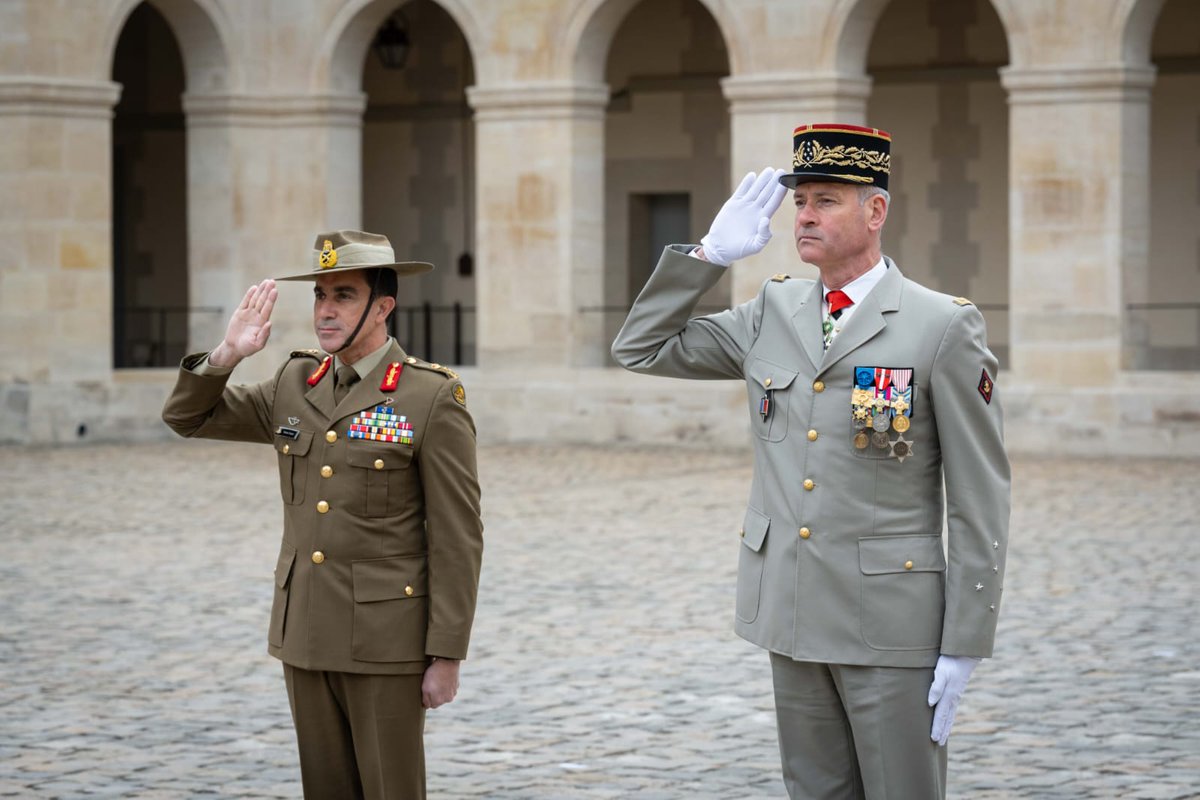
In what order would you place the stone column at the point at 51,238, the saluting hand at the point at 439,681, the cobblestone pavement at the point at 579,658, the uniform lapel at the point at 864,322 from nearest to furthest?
the uniform lapel at the point at 864,322 → the saluting hand at the point at 439,681 → the cobblestone pavement at the point at 579,658 → the stone column at the point at 51,238

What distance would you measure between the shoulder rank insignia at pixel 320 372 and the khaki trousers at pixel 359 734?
1.96 ft

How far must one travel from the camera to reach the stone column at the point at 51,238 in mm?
16453

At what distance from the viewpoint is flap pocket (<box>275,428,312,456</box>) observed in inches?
161

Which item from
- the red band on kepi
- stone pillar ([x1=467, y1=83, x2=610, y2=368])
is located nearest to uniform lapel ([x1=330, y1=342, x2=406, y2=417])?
the red band on kepi

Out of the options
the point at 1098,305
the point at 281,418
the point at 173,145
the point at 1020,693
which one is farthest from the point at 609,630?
the point at 173,145

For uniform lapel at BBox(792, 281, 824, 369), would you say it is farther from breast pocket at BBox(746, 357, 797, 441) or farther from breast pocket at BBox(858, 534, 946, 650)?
breast pocket at BBox(858, 534, 946, 650)

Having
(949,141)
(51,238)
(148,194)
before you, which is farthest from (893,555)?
(148,194)

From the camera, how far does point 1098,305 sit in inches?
601

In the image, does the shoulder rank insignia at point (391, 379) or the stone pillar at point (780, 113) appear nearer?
the shoulder rank insignia at point (391, 379)

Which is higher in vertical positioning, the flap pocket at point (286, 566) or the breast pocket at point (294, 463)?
the breast pocket at point (294, 463)

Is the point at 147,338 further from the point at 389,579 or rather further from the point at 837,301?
the point at 837,301

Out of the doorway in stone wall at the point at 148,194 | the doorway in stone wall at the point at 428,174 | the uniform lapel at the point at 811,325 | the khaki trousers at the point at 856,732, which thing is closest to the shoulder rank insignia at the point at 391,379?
the uniform lapel at the point at 811,325

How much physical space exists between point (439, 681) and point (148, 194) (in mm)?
19375

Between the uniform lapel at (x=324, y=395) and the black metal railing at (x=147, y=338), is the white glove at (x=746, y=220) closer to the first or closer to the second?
the uniform lapel at (x=324, y=395)
